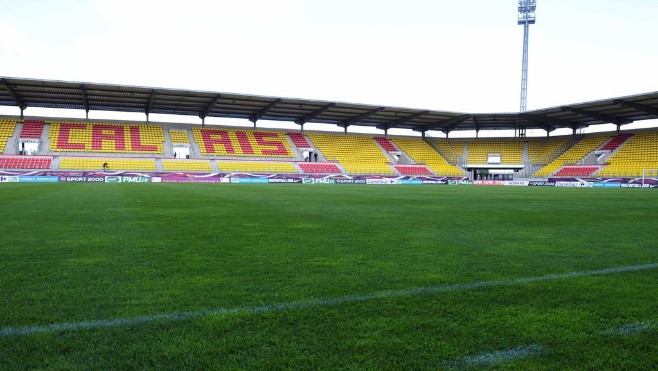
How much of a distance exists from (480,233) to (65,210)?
8.65 m

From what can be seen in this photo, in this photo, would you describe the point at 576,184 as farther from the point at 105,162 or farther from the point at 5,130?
the point at 5,130

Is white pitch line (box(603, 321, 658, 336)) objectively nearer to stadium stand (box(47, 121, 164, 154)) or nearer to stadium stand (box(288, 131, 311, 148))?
stadium stand (box(47, 121, 164, 154))

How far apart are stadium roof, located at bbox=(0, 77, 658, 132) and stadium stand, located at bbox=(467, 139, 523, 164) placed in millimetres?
1873

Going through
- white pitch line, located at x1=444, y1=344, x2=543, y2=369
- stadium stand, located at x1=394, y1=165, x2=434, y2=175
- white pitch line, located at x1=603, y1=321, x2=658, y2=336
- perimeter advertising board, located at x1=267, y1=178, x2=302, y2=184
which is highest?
stadium stand, located at x1=394, y1=165, x2=434, y2=175

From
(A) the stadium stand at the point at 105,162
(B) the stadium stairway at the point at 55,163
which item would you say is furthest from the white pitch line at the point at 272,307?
(B) the stadium stairway at the point at 55,163

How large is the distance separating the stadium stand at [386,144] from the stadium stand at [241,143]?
11620 mm

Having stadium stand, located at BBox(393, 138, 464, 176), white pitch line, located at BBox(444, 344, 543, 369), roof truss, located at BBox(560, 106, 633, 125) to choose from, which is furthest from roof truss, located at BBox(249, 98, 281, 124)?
white pitch line, located at BBox(444, 344, 543, 369)

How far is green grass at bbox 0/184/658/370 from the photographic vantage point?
233cm

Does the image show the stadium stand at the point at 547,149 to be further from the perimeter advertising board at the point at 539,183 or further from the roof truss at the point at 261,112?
the roof truss at the point at 261,112

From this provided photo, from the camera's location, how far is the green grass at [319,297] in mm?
2326

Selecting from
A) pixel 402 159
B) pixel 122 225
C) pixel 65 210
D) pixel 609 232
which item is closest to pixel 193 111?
pixel 402 159

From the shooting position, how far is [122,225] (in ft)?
24.4

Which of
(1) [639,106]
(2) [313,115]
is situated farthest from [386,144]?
(1) [639,106]

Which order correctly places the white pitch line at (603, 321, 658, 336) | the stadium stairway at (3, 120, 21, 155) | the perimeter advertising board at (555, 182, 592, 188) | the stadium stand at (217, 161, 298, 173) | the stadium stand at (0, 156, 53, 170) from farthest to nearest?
the stadium stand at (217, 161, 298, 173) < the perimeter advertising board at (555, 182, 592, 188) < the stadium stairway at (3, 120, 21, 155) < the stadium stand at (0, 156, 53, 170) < the white pitch line at (603, 321, 658, 336)
